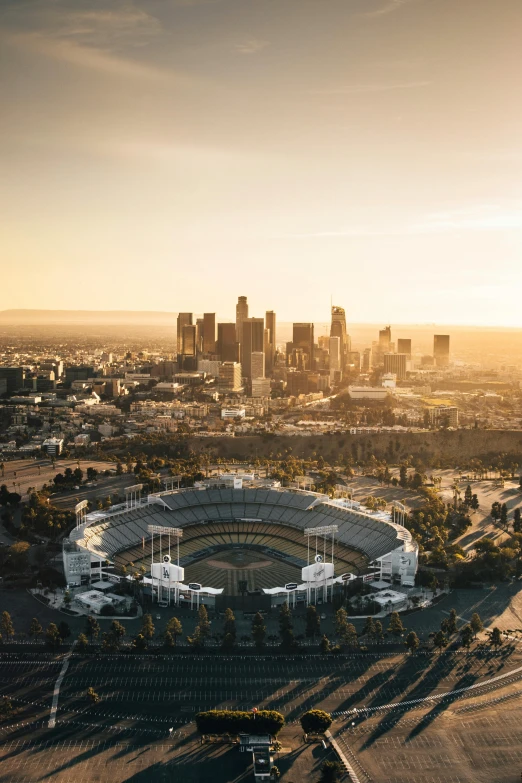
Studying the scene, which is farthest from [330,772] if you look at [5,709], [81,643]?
[81,643]

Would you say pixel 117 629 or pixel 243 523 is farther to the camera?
pixel 243 523

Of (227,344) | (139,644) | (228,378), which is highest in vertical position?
(227,344)

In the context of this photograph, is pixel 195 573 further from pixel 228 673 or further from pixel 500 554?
pixel 500 554

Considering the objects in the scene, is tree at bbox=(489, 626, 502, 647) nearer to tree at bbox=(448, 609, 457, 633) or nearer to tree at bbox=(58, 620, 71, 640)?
tree at bbox=(448, 609, 457, 633)

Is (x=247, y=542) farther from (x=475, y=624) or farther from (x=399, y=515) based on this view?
(x=475, y=624)

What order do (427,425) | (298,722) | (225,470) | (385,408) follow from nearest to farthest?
(298,722) < (225,470) < (427,425) < (385,408)

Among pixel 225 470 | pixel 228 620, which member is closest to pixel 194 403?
pixel 225 470
